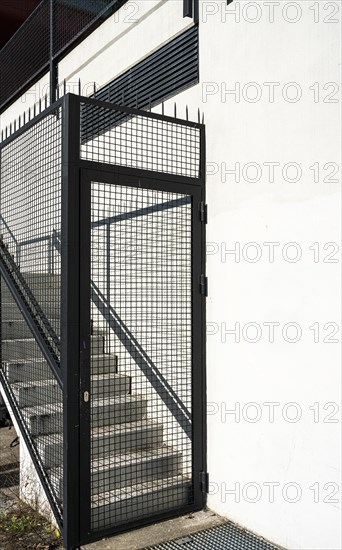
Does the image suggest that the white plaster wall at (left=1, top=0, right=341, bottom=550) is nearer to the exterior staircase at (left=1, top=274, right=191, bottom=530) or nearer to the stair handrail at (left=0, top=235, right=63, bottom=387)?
the exterior staircase at (left=1, top=274, right=191, bottom=530)

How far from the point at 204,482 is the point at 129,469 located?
573mm

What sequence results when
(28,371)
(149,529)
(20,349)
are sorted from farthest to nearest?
(20,349) → (28,371) → (149,529)

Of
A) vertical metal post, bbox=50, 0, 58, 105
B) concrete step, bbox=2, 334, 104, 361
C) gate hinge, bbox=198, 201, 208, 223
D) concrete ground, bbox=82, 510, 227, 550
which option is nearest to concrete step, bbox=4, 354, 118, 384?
concrete step, bbox=2, 334, 104, 361

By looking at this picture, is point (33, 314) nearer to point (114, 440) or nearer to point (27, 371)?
point (27, 371)

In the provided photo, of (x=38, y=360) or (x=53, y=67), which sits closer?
(x=38, y=360)

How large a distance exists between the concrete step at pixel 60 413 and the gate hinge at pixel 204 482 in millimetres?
646

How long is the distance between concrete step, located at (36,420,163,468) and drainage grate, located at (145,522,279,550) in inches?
28.4

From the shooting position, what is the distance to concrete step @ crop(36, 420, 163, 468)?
3.71m

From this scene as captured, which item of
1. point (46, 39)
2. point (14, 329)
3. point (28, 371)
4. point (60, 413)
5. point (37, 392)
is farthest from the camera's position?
point (46, 39)

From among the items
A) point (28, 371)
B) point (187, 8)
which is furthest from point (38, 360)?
point (187, 8)

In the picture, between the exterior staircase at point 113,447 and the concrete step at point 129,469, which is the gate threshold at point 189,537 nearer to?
the exterior staircase at point 113,447

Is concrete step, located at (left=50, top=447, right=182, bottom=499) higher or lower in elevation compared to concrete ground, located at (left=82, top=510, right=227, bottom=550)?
higher

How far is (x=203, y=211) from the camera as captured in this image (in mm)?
3998

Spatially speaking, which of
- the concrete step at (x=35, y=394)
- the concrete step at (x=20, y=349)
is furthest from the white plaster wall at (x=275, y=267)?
the concrete step at (x=20, y=349)
